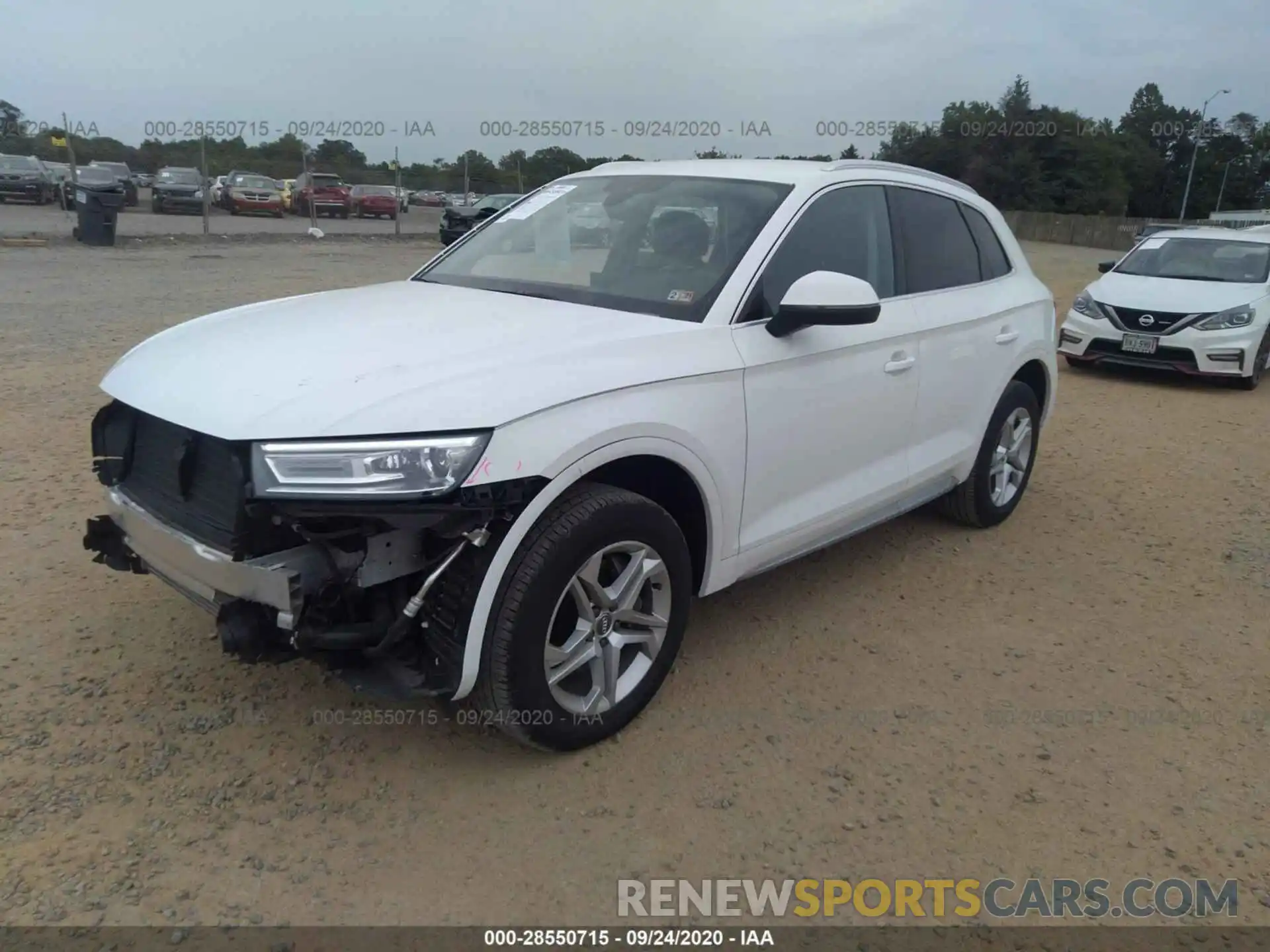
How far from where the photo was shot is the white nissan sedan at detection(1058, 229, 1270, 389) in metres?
9.52

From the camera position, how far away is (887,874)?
2676 mm

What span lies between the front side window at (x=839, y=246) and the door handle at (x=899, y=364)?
28cm

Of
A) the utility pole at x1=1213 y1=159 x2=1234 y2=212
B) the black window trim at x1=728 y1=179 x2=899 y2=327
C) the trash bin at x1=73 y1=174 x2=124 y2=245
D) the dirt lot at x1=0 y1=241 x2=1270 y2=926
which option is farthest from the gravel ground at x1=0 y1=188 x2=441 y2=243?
the utility pole at x1=1213 y1=159 x2=1234 y2=212

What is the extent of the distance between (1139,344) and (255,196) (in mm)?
27362

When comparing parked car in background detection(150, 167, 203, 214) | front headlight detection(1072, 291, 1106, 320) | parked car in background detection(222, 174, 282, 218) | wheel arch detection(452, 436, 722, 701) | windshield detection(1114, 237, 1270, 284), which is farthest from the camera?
parked car in background detection(222, 174, 282, 218)

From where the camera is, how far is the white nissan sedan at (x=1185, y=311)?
31.2 ft

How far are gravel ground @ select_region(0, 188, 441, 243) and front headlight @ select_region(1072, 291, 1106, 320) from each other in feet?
59.5

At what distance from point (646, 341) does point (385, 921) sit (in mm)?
1813

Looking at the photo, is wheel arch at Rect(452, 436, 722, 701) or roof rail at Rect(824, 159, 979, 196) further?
roof rail at Rect(824, 159, 979, 196)

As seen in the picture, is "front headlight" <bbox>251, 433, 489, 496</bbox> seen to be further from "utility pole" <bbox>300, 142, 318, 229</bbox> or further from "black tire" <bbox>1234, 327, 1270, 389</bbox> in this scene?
"utility pole" <bbox>300, 142, 318, 229</bbox>

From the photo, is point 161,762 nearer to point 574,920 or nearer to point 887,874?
point 574,920

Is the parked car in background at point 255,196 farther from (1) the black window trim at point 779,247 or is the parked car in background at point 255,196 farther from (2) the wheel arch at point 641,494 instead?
(2) the wheel arch at point 641,494

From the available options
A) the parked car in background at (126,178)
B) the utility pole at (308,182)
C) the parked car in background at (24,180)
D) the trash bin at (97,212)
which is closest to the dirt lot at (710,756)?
the trash bin at (97,212)

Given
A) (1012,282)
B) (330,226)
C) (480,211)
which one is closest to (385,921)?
(1012,282)
